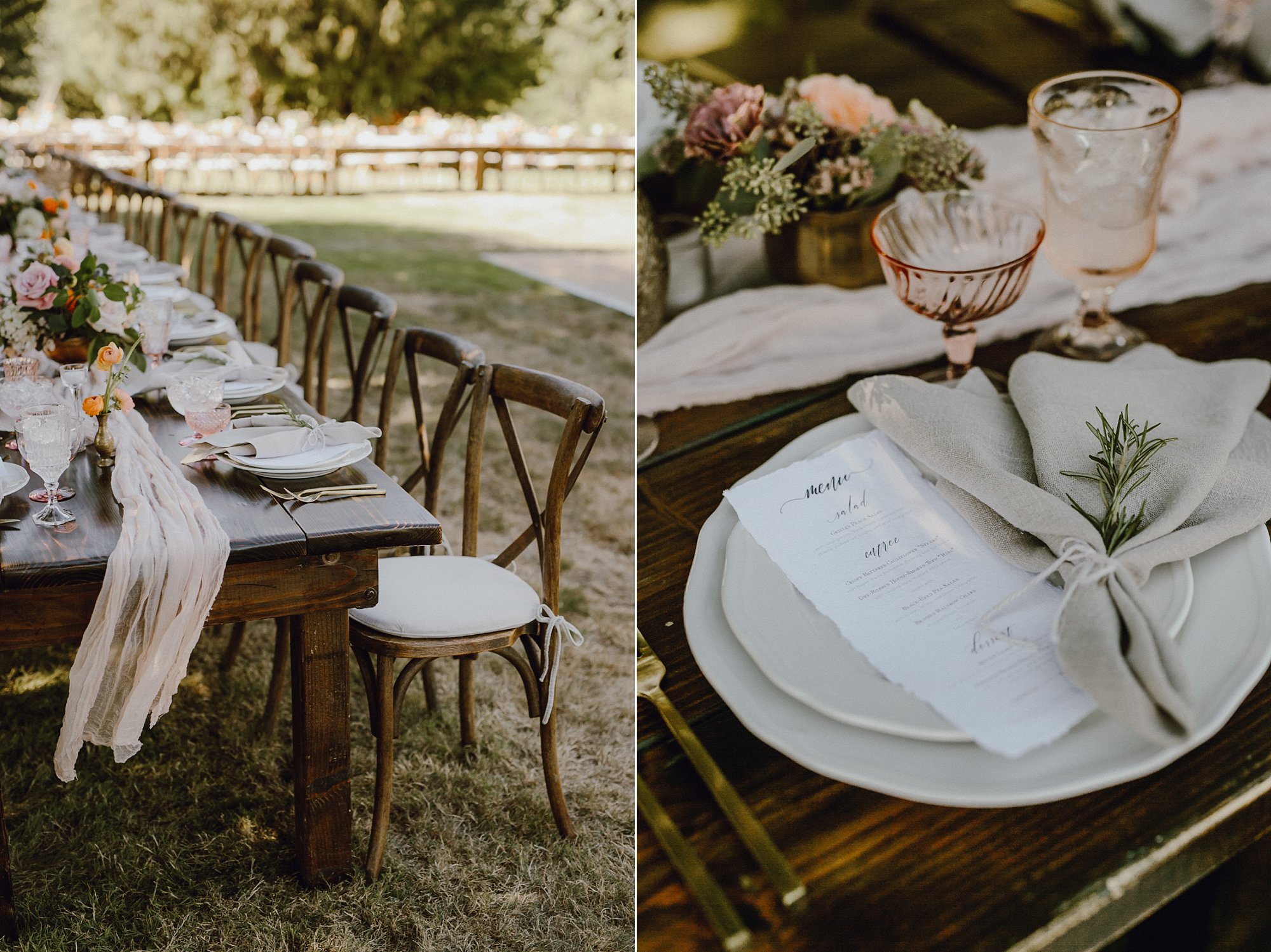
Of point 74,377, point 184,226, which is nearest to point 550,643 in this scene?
point 74,377

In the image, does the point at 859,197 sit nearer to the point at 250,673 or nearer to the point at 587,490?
the point at 250,673

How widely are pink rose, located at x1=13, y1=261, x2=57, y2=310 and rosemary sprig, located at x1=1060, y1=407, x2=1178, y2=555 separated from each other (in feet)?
5.94

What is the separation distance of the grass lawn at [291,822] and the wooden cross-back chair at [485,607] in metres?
0.09

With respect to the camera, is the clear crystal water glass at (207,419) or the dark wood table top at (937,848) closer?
the dark wood table top at (937,848)

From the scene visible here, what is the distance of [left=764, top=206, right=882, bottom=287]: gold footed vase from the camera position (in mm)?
1293

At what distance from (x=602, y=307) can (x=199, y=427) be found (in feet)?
15.5

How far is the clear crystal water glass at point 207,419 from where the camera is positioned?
1.58m

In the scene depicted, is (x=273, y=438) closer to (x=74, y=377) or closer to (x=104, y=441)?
(x=104, y=441)

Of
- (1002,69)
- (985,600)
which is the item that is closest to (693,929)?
(985,600)

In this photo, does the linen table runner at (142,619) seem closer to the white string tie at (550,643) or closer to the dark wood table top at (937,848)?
the white string tie at (550,643)

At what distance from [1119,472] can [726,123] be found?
647 millimetres

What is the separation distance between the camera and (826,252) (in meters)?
1.32

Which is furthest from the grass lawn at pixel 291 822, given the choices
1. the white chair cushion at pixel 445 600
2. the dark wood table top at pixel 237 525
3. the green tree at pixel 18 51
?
the green tree at pixel 18 51

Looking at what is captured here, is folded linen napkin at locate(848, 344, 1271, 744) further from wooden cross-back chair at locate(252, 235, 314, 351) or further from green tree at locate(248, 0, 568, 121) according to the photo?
green tree at locate(248, 0, 568, 121)
